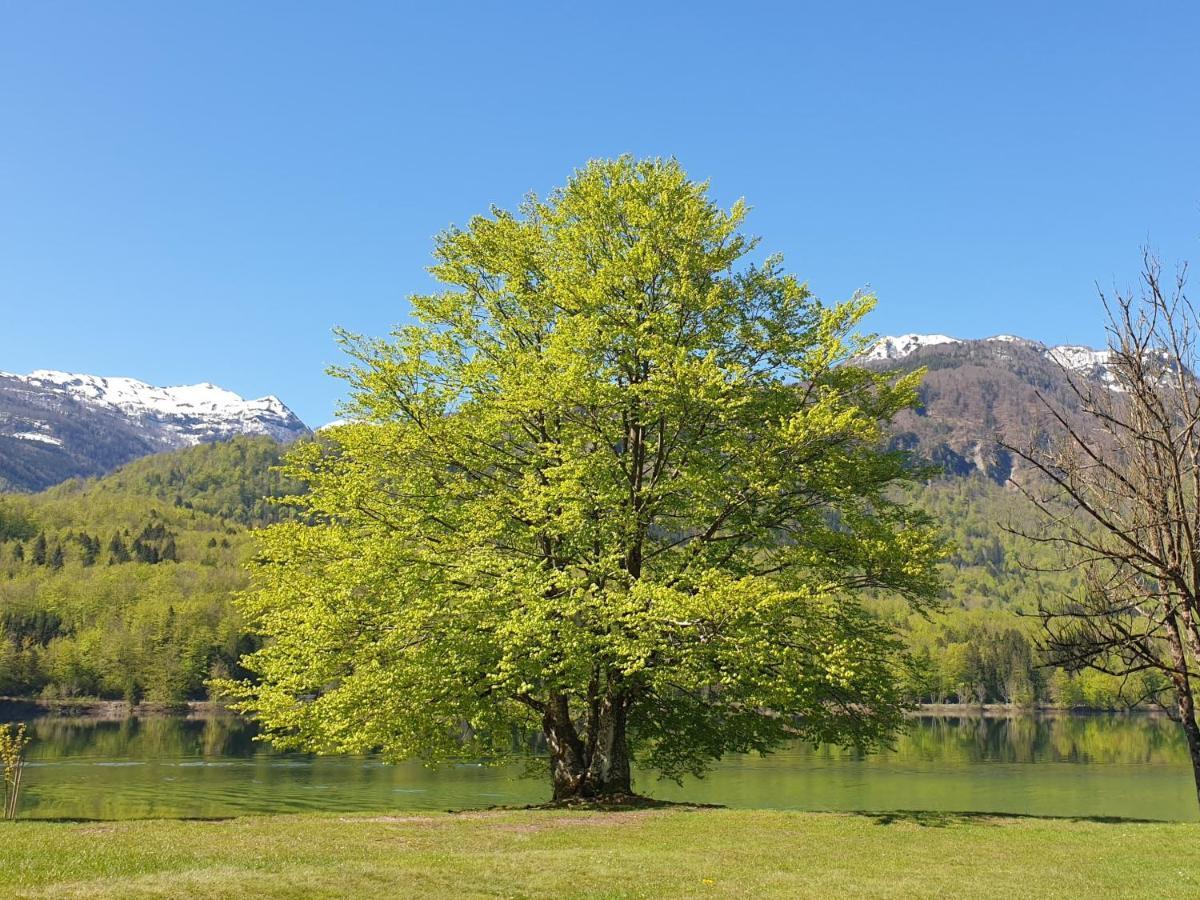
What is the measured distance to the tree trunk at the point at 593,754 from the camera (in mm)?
28484

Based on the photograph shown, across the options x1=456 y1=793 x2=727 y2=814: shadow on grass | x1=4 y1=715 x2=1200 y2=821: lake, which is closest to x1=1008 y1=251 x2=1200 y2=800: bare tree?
x1=456 y1=793 x2=727 y2=814: shadow on grass

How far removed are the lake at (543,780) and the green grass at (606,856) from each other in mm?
11844

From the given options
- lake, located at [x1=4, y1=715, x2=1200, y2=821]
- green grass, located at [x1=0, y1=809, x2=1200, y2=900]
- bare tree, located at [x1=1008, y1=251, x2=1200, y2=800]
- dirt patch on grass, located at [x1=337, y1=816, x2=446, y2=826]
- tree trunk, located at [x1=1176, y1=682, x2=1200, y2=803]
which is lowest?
lake, located at [x1=4, y1=715, x2=1200, y2=821]

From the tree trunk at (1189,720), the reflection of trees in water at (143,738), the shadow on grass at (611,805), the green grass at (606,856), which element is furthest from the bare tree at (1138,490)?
the reflection of trees in water at (143,738)

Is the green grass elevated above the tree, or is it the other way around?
the tree

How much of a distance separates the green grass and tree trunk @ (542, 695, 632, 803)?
2738mm

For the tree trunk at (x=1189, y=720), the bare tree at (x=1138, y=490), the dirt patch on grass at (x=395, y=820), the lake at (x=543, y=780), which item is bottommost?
the lake at (x=543, y=780)

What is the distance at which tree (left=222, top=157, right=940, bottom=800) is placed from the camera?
25484 millimetres

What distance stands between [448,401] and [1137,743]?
115642mm

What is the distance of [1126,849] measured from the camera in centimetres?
2194

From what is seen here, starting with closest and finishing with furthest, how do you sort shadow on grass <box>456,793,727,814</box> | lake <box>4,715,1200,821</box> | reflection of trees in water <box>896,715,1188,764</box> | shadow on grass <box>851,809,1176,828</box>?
1. shadow on grass <box>851,809,1176,828</box>
2. shadow on grass <box>456,793,727,814</box>
3. lake <box>4,715,1200,821</box>
4. reflection of trees in water <box>896,715,1188,764</box>

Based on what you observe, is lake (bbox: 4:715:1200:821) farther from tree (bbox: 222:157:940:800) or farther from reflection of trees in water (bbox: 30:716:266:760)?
tree (bbox: 222:157:940:800)

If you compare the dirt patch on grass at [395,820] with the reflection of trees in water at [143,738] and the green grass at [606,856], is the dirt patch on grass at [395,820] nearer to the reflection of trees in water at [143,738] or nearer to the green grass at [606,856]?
the green grass at [606,856]

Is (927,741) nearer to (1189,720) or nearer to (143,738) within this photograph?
(143,738)
